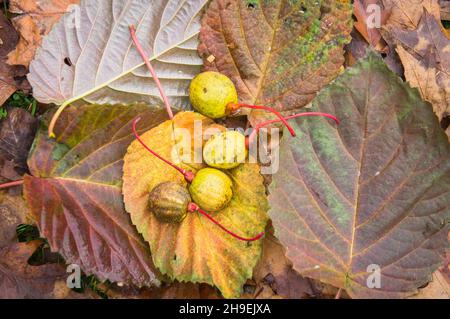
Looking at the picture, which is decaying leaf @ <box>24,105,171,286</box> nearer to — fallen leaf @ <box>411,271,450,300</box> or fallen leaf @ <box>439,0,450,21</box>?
fallen leaf @ <box>411,271,450,300</box>

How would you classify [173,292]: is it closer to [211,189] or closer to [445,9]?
[211,189]

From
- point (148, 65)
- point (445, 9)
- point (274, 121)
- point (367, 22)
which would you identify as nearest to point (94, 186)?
point (148, 65)

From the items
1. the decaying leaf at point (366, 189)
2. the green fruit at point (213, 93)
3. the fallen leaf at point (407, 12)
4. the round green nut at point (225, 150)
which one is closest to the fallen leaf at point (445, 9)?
the fallen leaf at point (407, 12)

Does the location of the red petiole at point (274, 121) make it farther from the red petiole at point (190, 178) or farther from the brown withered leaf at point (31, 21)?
the brown withered leaf at point (31, 21)

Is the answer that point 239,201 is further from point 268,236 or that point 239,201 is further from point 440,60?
point 440,60

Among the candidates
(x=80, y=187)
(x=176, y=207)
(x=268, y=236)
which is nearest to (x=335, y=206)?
(x=268, y=236)
